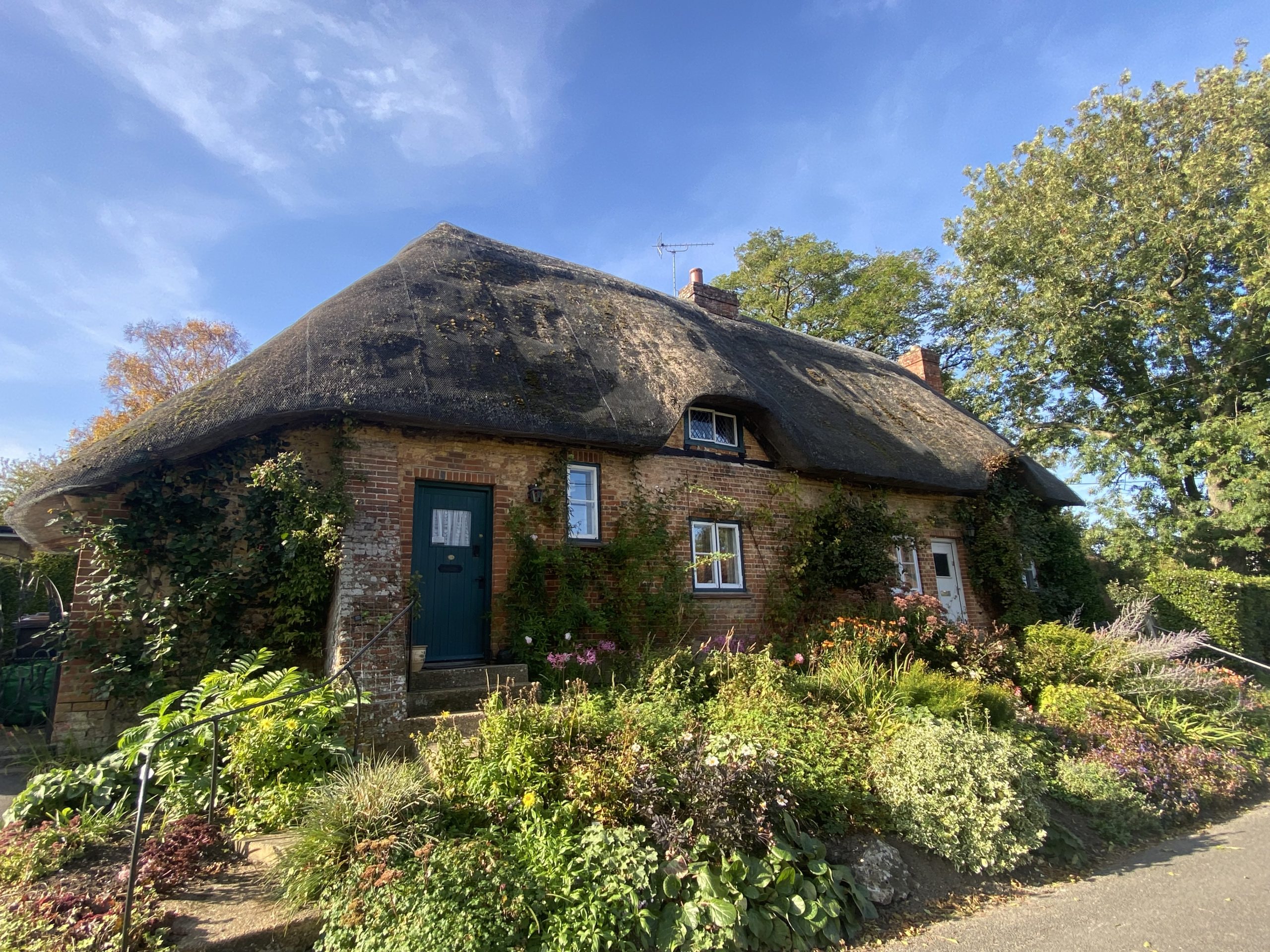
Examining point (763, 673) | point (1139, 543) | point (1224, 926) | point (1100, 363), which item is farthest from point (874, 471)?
point (1100, 363)

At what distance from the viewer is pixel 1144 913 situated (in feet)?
14.2

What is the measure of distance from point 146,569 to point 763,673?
6.20 m

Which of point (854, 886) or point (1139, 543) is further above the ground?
point (1139, 543)

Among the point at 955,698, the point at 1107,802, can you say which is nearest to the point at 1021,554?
the point at 1107,802

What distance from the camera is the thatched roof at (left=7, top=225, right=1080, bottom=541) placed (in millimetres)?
6516

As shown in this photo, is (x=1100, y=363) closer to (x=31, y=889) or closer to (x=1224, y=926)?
(x=1224, y=926)

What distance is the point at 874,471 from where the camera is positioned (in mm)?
10641

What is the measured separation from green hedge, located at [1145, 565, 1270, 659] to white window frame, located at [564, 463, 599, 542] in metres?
11.7

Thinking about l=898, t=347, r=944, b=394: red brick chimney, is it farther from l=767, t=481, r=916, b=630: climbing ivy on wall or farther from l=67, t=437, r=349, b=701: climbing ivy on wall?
l=67, t=437, r=349, b=701: climbing ivy on wall

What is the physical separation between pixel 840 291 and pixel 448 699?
2356 cm

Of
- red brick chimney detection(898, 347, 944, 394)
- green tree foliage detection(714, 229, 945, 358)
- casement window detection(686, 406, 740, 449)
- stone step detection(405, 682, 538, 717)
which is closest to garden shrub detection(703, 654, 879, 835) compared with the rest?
stone step detection(405, 682, 538, 717)

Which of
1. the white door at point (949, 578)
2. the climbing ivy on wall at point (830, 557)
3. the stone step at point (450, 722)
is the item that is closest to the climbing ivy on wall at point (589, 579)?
the stone step at point (450, 722)

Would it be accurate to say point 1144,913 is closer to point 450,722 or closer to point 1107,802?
point 1107,802

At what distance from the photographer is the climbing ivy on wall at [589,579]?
24.3 feet
